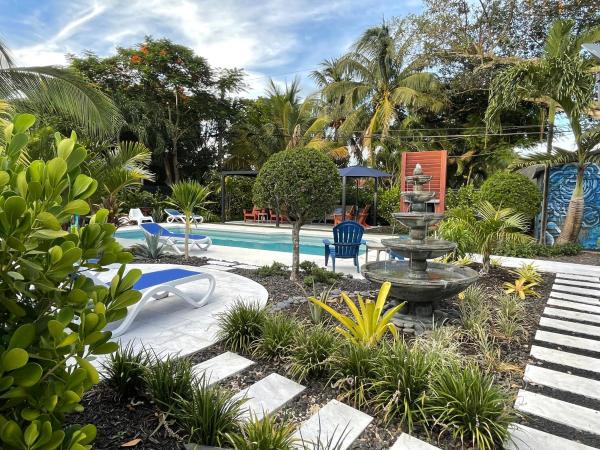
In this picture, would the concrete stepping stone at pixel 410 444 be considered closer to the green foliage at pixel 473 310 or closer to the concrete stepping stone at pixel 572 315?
the green foliage at pixel 473 310

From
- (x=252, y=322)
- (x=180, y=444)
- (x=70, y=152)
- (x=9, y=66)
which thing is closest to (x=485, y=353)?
(x=252, y=322)

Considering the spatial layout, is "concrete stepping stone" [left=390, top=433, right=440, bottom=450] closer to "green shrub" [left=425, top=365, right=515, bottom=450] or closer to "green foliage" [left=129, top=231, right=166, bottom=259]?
"green shrub" [left=425, top=365, right=515, bottom=450]

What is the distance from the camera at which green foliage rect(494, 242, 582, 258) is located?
9.12 meters

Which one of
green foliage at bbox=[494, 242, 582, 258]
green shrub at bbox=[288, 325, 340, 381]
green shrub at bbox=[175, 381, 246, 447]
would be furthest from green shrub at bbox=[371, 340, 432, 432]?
green foliage at bbox=[494, 242, 582, 258]

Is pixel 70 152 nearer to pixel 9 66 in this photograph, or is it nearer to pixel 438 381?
pixel 438 381

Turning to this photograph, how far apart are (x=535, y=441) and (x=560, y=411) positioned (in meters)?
0.52

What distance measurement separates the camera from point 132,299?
4.10 ft

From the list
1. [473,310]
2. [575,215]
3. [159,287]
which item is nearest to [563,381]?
[473,310]

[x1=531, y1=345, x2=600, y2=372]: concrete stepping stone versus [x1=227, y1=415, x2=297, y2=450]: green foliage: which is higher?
[x1=227, y1=415, x2=297, y2=450]: green foliage

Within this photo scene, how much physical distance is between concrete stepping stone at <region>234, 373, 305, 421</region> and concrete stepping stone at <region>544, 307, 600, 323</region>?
3.86 m

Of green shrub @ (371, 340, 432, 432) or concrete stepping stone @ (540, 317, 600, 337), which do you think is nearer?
green shrub @ (371, 340, 432, 432)

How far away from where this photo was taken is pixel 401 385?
246 cm

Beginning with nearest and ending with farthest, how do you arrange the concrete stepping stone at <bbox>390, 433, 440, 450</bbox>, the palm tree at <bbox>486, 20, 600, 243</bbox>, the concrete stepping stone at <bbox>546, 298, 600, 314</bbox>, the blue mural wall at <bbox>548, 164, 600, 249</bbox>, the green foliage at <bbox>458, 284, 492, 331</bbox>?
the concrete stepping stone at <bbox>390, 433, 440, 450</bbox> < the green foliage at <bbox>458, 284, 492, 331</bbox> < the concrete stepping stone at <bbox>546, 298, 600, 314</bbox> < the palm tree at <bbox>486, 20, 600, 243</bbox> < the blue mural wall at <bbox>548, 164, 600, 249</bbox>

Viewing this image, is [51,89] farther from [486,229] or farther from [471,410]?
[486,229]
